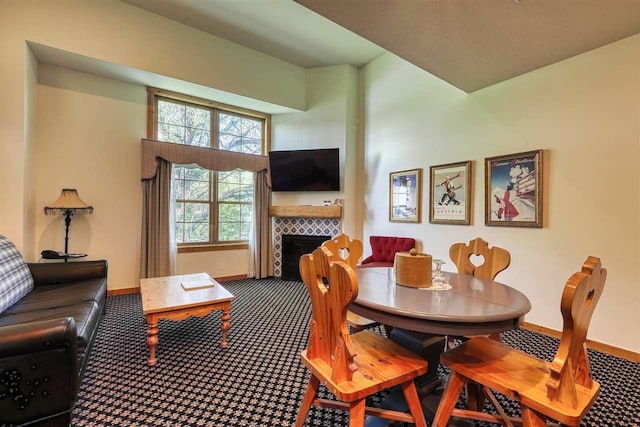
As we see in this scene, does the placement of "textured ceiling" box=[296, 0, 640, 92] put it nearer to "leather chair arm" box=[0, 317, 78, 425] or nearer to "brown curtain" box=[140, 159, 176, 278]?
"leather chair arm" box=[0, 317, 78, 425]

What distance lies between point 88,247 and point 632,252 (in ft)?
19.1

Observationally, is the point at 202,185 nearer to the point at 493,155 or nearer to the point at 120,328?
the point at 120,328

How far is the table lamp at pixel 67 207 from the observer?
3.34 metres

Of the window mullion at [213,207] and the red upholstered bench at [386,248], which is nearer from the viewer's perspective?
the red upholstered bench at [386,248]

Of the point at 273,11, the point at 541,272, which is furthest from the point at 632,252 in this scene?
the point at 273,11

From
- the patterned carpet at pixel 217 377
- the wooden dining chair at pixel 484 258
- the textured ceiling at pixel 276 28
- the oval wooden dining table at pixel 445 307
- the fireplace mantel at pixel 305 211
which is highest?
the textured ceiling at pixel 276 28

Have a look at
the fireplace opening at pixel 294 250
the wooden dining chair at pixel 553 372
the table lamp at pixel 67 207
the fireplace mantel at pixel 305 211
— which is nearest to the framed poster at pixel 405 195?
the fireplace mantel at pixel 305 211

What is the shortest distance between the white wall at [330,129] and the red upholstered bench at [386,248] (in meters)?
0.77

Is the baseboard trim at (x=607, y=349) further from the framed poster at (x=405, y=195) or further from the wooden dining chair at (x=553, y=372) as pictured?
the framed poster at (x=405, y=195)

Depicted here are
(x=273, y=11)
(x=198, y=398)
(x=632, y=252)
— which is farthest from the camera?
(x=273, y=11)

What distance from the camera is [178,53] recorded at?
3982 millimetres

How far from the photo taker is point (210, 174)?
4.75m

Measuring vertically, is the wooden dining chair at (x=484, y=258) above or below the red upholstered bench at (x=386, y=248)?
above

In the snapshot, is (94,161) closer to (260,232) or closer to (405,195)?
(260,232)
